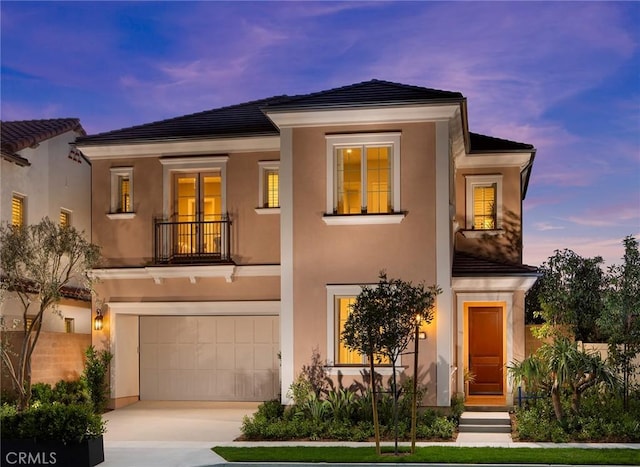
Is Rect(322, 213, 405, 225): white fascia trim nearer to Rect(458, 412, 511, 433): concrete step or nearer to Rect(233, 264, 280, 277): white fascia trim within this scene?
Rect(233, 264, 280, 277): white fascia trim

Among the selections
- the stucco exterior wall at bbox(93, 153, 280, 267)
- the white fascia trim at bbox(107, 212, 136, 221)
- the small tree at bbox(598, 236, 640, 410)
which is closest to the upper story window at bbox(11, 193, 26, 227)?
the stucco exterior wall at bbox(93, 153, 280, 267)

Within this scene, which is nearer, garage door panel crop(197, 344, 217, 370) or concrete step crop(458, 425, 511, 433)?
concrete step crop(458, 425, 511, 433)

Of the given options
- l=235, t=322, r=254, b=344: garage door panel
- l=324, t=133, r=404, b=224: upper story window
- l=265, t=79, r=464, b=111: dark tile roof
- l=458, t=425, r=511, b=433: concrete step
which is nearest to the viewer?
l=458, t=425, r=511, b=433: concrete step

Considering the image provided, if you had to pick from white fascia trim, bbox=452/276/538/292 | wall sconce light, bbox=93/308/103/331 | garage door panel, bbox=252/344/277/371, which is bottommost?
garage door panel, bbox=252/344/277/371

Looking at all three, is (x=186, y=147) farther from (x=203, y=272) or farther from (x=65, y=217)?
(x=65, y=217)

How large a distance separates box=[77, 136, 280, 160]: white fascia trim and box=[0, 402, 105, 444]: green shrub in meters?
8.79

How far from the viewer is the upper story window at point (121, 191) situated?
21.9m

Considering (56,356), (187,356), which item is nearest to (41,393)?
(56,356)

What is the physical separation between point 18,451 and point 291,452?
4327 mm

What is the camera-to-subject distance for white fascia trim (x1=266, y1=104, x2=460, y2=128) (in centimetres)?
1792

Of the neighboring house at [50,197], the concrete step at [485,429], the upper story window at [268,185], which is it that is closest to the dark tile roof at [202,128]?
the upper story window at [268,185]

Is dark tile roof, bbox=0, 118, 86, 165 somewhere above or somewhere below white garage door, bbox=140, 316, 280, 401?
above

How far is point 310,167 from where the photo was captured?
18.5 meters

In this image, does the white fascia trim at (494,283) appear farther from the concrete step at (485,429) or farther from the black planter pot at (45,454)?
the black planter pot at (45,454)
